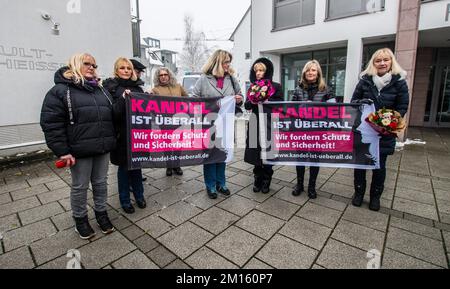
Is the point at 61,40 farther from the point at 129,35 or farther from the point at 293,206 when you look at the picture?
the point at 293,206

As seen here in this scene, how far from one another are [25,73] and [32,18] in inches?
43.6

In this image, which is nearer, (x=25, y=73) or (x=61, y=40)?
(x=25, y=73)

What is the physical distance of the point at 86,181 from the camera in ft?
8.88

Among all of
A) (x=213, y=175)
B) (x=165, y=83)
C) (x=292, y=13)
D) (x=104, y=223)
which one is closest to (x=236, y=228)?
(x=213, y=175)

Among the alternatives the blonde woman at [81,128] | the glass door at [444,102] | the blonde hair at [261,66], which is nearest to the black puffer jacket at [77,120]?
the blonde woman at [81,128]

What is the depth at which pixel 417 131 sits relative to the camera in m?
9.71

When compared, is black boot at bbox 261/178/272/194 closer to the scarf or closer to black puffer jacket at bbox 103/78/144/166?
the scarf

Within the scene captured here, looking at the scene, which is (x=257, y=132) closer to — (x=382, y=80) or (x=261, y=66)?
(x=261, y=66)

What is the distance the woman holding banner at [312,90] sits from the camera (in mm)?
3523

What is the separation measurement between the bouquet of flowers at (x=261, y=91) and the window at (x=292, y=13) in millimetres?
8501

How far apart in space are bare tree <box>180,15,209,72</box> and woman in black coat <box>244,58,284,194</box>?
35.1 m

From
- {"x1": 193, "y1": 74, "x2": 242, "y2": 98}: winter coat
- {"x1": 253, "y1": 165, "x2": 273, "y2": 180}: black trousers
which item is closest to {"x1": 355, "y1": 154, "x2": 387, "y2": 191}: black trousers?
{"x1": 253, "y1": 165, "x2": 273, "y2": 180}: black trousers

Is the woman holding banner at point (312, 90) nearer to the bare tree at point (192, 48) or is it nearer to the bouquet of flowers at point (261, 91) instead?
the bouquet of flowers at point (261, 91)
